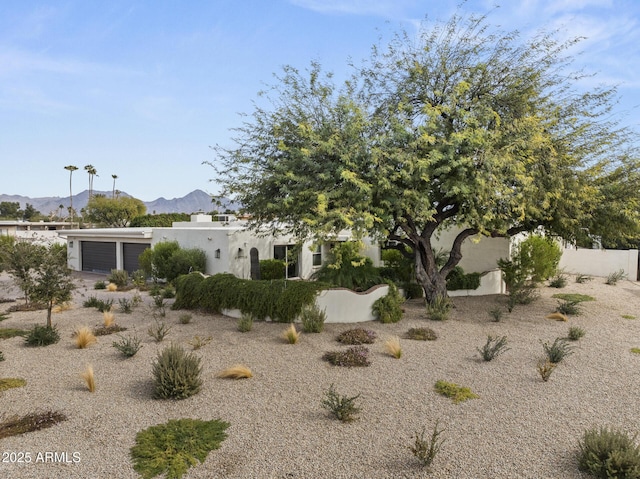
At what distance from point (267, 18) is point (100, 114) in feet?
27.0

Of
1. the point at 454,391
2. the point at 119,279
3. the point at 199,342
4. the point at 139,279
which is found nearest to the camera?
the point at 454,391

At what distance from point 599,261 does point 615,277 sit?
2.79 metres

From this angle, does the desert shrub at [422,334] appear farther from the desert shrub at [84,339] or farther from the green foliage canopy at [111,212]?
the green foliage canopy at [111,212]

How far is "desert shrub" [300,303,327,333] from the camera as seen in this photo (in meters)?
10.7

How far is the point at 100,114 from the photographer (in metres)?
16.1

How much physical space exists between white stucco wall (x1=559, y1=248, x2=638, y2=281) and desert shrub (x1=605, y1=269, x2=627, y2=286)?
0.42 meters

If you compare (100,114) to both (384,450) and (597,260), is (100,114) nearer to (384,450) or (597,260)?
(384,450)

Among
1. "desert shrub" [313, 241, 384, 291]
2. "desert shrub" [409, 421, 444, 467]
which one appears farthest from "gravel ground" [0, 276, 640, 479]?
"desert shrub" [313, 241, 384, 291]

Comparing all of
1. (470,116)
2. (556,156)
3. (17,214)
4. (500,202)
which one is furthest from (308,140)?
(17,214)

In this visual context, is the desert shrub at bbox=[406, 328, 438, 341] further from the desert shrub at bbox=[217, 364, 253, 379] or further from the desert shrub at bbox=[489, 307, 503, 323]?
the desert shrub at bbox=[217, 364, 253, 379]

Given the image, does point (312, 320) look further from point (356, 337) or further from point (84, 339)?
point (84, 339)

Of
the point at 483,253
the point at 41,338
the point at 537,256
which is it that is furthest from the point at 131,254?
the point at 537,256

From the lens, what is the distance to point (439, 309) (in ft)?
40.4

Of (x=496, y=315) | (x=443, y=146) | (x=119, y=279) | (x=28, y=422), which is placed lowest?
(x=28, y=422)
